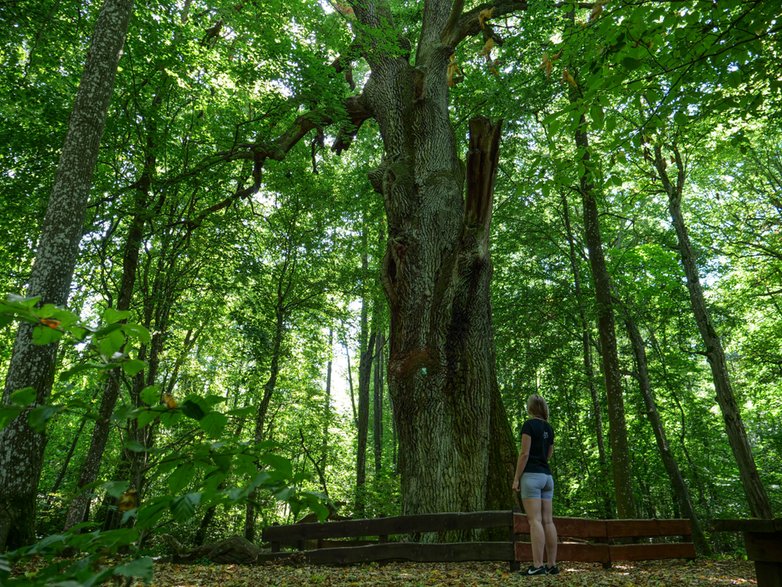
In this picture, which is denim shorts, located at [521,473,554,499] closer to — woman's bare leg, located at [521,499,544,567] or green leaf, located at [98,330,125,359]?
woman's bare leg, located at [521,499,544,567]

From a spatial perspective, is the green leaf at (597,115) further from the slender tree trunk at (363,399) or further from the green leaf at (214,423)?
the slender tree trunk at (363,399)

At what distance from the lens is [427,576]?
563cm

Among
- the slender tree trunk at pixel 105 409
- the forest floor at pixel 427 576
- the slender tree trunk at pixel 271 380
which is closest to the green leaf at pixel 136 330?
the forest floor at pixel 427 576

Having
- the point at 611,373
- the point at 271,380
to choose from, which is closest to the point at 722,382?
the point at 611,373

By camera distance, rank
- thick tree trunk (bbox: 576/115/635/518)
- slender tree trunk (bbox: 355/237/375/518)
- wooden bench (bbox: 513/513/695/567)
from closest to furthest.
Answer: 1. wooden bench (bbox: 513/513/695/567)
2. thick tree trunk (bbox: 576/115/635/518)
3. slender tree trunk (bbox: 355/237/375/518)

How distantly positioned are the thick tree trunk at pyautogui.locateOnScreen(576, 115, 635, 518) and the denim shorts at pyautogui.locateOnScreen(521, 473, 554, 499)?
5.61 m

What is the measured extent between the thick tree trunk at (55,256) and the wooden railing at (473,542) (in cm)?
356

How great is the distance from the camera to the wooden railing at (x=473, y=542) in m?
6.13

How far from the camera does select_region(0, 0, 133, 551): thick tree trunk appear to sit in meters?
4.91

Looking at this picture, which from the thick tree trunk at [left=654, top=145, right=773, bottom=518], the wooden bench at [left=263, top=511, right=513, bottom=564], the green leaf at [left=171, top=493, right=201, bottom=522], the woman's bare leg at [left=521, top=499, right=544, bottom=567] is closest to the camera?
the green leaf at [left=171, top=493, right=201, bottom=522]

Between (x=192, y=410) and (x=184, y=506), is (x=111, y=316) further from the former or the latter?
(x=184, y=506)

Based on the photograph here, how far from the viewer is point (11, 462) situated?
489 centimetres

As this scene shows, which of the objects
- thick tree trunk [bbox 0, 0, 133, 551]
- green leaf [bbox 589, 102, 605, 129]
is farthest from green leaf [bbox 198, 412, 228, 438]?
green leaf [bbox 589, 102, 605, 129]

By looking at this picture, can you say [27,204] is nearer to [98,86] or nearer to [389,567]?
[98,86]
